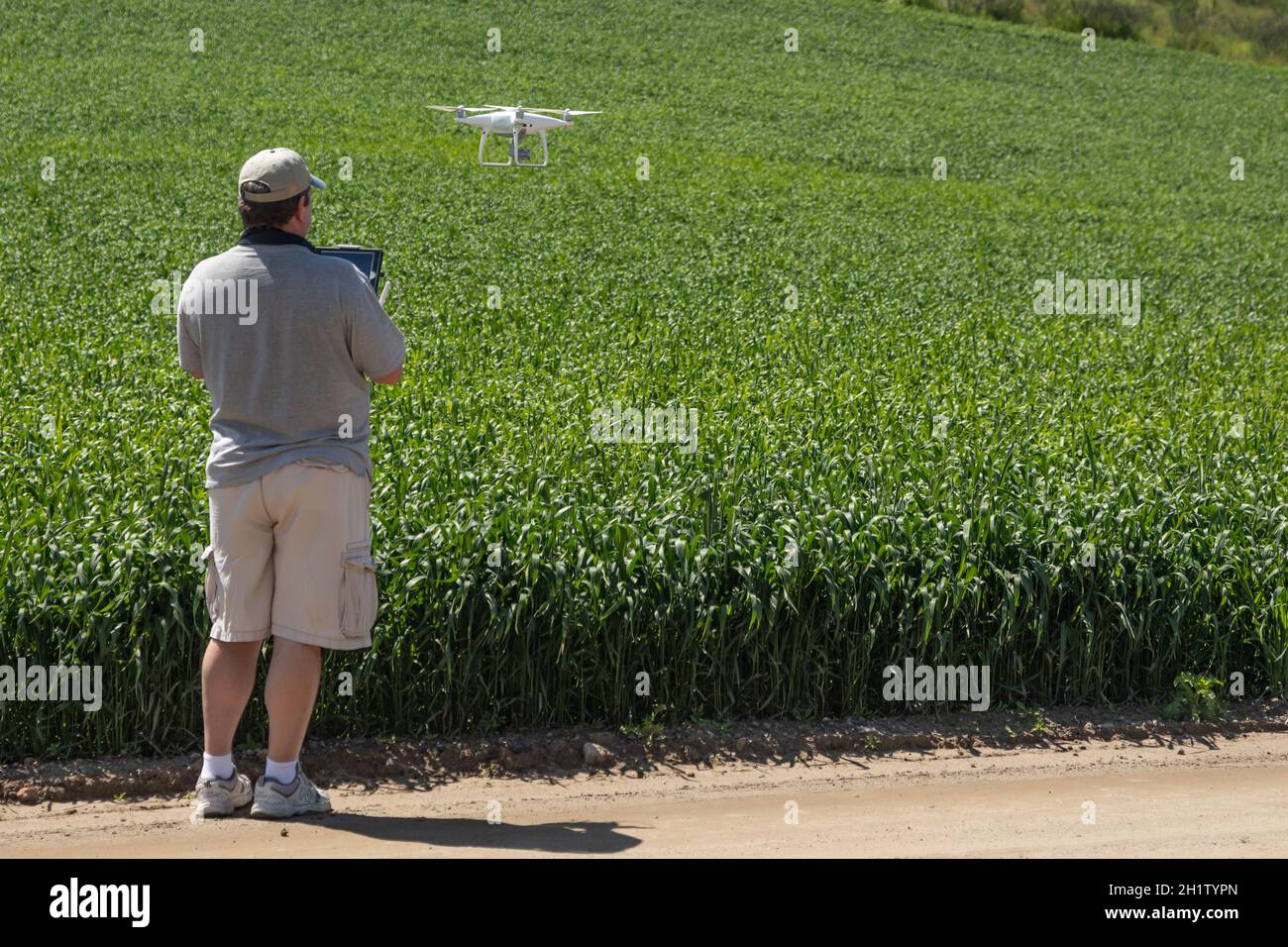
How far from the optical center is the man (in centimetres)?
456

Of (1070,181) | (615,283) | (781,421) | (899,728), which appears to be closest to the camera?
(899,728)

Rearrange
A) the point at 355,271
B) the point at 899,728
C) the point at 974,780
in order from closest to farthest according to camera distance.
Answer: the point at 355,271
the point at 974,780
the point at 899,728

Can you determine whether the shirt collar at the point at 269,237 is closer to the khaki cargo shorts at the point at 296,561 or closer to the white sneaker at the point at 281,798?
the khaki cargo shorts at the point at 296,561

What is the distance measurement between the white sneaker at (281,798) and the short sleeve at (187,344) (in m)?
1.53

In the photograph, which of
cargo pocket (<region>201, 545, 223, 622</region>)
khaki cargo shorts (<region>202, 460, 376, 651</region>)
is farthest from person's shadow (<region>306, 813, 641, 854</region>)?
cargo pocket (<region>201, 545, 223, 622</region>)

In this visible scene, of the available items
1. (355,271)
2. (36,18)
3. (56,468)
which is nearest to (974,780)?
(355,271)

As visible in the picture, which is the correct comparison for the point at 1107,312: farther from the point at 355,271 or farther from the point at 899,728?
the point at 355,271

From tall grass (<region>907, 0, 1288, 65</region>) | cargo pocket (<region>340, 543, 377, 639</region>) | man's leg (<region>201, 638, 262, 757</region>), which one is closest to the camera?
cargo pocket (<region>340, 543, 377, 639</region>)

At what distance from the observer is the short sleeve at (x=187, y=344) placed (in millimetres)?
4711

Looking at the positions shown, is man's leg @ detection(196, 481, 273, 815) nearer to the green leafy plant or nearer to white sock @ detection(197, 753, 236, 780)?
white sock @ detection(197, 753, 236, 780)

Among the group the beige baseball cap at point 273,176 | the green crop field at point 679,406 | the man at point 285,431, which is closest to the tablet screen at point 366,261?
the man at point 285,431

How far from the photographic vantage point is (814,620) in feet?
21.5

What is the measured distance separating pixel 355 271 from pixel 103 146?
78.3ft

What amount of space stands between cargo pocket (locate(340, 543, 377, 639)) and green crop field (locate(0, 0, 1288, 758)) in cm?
119
